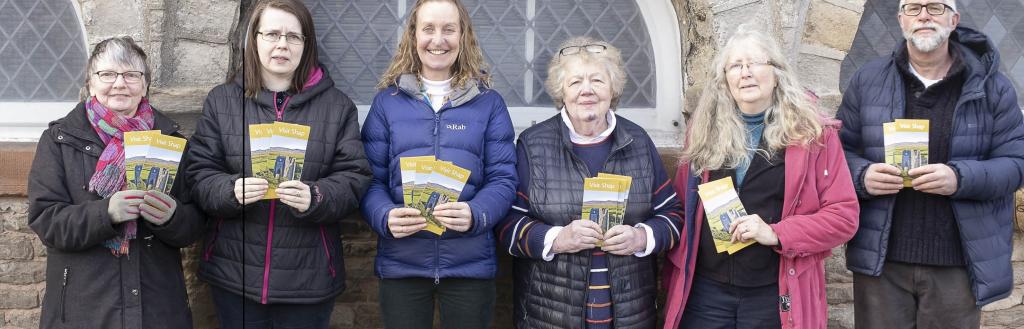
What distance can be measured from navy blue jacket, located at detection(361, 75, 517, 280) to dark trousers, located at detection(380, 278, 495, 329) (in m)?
0.05

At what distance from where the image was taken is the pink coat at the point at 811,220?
3082 mm

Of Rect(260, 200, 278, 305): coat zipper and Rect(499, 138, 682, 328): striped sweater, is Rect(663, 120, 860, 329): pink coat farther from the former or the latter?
Rect(260, 200, 278, 305): coat zipper

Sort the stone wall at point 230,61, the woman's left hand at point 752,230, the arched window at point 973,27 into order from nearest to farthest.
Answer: the woman's left hand at point 752,230, the stone wall at point 230,61, the arched window at point 973,27

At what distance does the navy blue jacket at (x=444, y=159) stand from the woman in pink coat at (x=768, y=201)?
773mm

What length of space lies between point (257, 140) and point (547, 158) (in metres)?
1.11

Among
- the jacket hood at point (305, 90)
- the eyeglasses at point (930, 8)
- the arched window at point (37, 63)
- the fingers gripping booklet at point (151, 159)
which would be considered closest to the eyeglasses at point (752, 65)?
the eyeglasses at point (930, 8)

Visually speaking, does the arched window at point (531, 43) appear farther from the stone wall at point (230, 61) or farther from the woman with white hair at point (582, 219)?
the woman with white hair at point (582, 219)

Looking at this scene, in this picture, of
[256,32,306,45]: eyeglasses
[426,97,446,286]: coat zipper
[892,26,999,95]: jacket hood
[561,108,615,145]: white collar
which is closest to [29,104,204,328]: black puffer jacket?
[256,32,306,45]: eyeglasses

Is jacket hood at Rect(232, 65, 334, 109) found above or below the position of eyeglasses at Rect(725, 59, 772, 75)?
below

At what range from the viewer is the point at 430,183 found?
3117 millimetres

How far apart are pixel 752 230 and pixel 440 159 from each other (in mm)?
1210

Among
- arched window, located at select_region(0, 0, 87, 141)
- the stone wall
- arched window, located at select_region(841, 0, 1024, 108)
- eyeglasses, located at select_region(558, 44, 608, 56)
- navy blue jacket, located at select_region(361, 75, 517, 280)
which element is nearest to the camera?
navy blue jacket, located at select_region(361, 75, 517, 280)

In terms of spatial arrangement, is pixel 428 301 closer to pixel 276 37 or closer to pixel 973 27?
pixel 276 37

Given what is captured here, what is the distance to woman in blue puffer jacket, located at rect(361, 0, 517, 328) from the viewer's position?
3.28 metres
